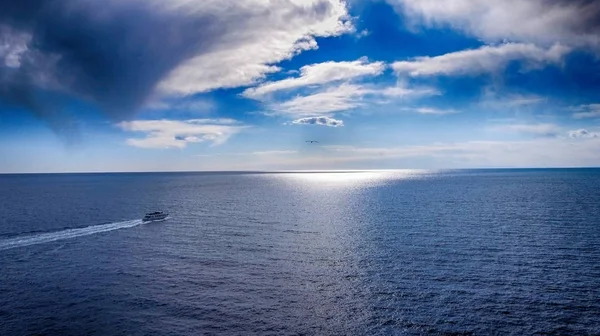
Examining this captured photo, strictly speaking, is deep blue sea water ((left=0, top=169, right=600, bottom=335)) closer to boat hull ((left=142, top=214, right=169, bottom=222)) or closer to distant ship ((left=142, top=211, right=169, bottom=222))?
boat hull ((left=142, top=214, right=169, bottom=222))

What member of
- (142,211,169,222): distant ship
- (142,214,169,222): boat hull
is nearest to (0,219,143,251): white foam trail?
(142,214,169,222): boat hull

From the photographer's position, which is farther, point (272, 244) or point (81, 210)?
point (81, 210)

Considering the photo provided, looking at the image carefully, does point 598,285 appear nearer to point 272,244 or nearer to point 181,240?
point 272,244

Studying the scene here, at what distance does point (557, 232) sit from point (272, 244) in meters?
59.9

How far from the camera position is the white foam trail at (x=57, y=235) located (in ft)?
229

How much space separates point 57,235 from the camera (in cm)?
7812

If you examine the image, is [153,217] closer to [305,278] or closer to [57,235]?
[57,235]

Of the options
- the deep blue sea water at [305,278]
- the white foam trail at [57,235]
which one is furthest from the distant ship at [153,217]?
the deep blue sea water at [305,278]

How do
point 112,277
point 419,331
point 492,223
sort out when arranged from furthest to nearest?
point 492,223 → point 112,277 → point 419,331

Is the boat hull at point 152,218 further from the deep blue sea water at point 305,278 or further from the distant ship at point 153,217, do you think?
the deep blue sea water at point 305,278

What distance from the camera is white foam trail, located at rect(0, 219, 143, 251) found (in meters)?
69.9

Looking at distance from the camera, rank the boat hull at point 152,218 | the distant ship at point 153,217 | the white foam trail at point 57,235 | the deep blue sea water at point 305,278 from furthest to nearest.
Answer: the distant ship at point 153,217 < the boat hull at point 152,218 < the white foam trail at point 57,235 < the deep blue sea water at point 305,278

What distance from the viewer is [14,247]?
6688cm

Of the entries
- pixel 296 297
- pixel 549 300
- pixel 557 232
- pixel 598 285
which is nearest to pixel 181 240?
pixel 296 297
